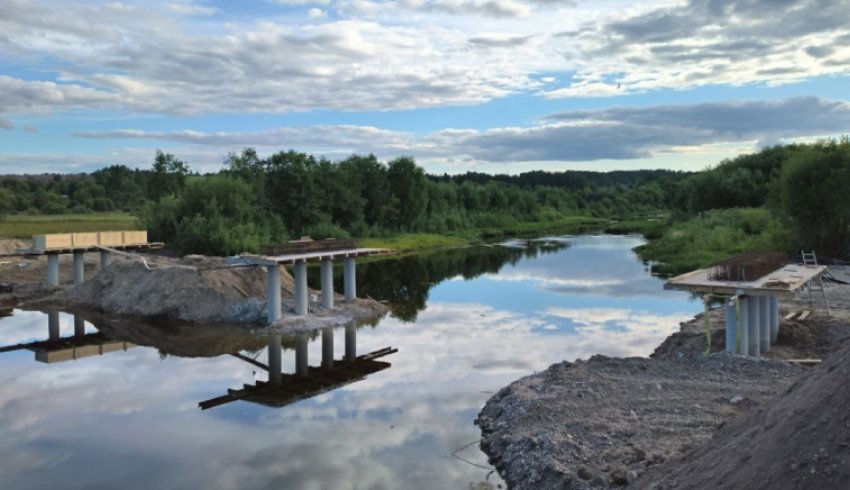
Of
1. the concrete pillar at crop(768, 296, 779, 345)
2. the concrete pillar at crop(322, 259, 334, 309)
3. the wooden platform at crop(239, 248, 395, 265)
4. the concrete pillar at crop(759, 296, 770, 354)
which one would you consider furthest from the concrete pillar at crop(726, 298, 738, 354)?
the concrete pillar at crop(322, 259, 334, 309)

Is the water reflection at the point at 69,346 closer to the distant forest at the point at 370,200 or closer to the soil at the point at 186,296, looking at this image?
the soil at the point at 186,296

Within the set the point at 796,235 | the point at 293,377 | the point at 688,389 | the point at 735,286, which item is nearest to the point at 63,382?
the point at 293,377

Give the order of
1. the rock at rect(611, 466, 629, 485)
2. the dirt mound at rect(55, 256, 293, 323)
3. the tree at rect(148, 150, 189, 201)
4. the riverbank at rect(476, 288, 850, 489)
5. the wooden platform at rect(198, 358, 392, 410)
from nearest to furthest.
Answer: the rock at rect(611, 466, 629, 485), the riverbank at rect(476, 288, 850, 489), the wooden platform at rect(198, 358, 392, 410), the dirt mound at rect(55, 256, 293, 323), the tree at rect(148, 150, 189, 201)

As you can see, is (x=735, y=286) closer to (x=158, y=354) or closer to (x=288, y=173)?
(x=158, y=354)

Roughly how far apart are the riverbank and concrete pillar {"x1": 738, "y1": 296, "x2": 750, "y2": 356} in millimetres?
610

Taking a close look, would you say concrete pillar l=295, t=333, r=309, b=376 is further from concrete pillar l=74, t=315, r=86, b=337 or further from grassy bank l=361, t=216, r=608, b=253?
grassy bank l=361, t=216, r=608, b=253

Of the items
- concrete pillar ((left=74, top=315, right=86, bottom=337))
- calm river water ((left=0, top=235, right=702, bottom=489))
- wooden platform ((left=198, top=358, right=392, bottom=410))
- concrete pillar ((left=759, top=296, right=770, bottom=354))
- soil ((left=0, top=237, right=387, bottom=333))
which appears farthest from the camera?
soil ((left=0, top=237, right=387, bottom=333))

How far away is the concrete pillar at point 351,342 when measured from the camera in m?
25.0

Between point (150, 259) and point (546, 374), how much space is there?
27584 millimetres

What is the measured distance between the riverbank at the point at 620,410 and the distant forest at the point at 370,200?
22.6 metres

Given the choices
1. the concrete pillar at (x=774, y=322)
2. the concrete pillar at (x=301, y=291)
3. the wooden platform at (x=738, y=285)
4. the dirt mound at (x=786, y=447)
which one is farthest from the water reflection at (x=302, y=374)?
the concrete pillar at (x=774, y=322)

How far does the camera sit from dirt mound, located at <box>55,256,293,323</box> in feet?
103

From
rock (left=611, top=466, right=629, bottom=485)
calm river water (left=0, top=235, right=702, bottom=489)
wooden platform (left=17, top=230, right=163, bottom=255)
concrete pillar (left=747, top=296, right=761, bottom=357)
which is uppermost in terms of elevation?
wooden platform (left=17, top=230, right=163, bottom=255)

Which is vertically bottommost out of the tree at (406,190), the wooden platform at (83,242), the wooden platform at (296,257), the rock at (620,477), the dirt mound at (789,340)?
the rock at (620,477)
